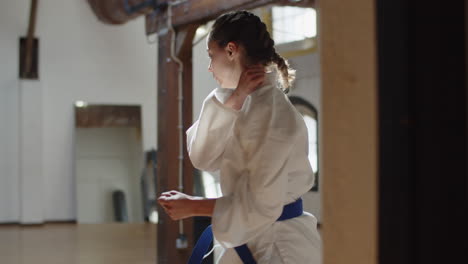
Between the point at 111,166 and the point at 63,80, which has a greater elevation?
the point at 63,80

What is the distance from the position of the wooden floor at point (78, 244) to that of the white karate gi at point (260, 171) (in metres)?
4.95

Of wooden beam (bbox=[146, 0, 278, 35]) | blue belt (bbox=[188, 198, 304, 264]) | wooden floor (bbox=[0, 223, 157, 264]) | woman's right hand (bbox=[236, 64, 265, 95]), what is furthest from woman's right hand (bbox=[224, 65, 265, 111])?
wooden floor (bbox=[0, 223, 157, 264])

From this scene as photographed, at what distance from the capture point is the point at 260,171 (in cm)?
157

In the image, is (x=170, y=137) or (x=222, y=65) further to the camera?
(x=170, y=137)

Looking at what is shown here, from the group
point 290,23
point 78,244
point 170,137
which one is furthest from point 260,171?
point 290,23

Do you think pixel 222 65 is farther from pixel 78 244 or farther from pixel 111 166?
pixel 111 166

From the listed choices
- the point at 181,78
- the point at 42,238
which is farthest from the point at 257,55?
the point at 42,238

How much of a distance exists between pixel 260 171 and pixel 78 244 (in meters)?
6.65

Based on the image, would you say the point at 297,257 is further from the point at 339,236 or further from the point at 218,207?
the point at 339,236

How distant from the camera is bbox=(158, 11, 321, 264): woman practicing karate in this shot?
159 cm

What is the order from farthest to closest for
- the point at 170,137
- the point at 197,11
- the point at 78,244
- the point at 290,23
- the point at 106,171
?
the point at 106,171 < the point at 290,23 < the point at 78,244 < the point at 170,137 < the point at 197,11

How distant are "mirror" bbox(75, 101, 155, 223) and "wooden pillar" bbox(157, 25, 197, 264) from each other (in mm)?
3660

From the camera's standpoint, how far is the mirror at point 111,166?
10.1 meters

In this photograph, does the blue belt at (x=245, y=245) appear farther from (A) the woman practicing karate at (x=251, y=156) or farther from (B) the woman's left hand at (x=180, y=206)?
(B) the woman's left hand at (x=180, y=206)
